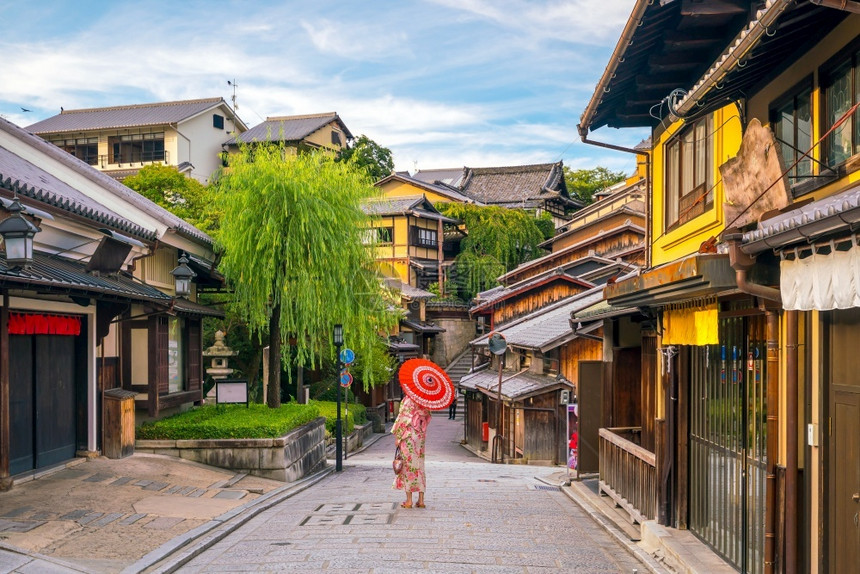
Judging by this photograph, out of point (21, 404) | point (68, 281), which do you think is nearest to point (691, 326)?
point (68, 281)

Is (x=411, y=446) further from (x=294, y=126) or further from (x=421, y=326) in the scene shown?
(x=294, y=126)

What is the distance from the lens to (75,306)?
16.3 m

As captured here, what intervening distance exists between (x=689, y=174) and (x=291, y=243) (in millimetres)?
11650

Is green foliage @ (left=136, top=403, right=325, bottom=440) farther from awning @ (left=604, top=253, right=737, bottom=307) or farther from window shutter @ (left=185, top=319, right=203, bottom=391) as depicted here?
awning @ (left=604, top=253, right=737, bottom=307)

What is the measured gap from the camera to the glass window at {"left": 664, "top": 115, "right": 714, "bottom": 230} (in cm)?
1123

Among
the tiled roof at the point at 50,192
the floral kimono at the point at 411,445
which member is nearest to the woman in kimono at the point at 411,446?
the floral kimono at the point at 411,445

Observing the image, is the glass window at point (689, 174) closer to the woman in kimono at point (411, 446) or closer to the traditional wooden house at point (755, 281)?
the traditional wooden house at point (755, 281)

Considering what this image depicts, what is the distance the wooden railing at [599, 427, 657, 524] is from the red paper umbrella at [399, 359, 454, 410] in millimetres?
2962

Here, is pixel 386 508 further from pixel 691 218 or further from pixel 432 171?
pixel 432 171

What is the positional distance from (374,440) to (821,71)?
33.0m

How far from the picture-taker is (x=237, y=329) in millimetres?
31906

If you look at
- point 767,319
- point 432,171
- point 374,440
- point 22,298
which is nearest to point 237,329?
point 374,440

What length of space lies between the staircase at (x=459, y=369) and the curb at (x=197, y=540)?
36924 mm

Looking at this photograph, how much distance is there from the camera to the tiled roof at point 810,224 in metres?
5.57
